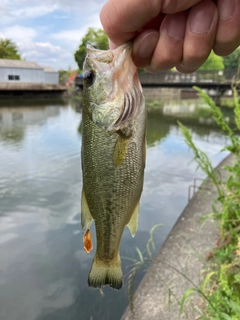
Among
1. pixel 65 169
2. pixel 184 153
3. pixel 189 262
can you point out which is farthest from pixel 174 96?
pixel 189 262

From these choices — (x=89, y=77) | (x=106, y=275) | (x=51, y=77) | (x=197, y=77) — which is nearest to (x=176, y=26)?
(x=89, y=77)

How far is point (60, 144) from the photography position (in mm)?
15547

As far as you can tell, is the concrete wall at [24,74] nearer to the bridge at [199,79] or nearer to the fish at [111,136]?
the bridge at [199,79]

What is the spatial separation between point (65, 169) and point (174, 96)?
53.4 m

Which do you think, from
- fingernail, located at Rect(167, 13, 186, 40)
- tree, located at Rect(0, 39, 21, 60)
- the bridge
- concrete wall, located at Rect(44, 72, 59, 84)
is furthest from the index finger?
tree, located at Rect(0, 39, 21, 60)

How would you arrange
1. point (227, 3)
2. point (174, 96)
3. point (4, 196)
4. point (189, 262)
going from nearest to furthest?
1. point (227, 3)
2. point (189, 262)
3. point (4, 196)
4. point (174, 96)

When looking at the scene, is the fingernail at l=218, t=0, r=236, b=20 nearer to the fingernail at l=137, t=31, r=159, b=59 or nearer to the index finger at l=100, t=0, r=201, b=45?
the index finger at l=100, t=0, r=201, b=45

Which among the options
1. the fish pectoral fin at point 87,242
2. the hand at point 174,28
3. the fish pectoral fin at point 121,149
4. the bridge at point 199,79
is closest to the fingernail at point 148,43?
the hand at point 174,28

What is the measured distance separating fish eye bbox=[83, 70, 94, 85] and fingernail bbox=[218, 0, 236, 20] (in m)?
0.71

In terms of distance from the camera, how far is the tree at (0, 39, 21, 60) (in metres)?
50.3

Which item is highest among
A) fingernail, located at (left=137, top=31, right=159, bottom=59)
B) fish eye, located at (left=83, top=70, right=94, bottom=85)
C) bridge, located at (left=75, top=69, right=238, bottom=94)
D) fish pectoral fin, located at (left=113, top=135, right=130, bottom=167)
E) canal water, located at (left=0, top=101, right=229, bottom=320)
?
bridge, located at (left=75, top=69, right=238, bottom=94)

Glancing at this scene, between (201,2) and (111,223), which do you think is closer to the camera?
(201,2)

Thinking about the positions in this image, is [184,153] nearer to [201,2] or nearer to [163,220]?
[163,220]

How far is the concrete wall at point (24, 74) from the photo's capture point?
3941cm
